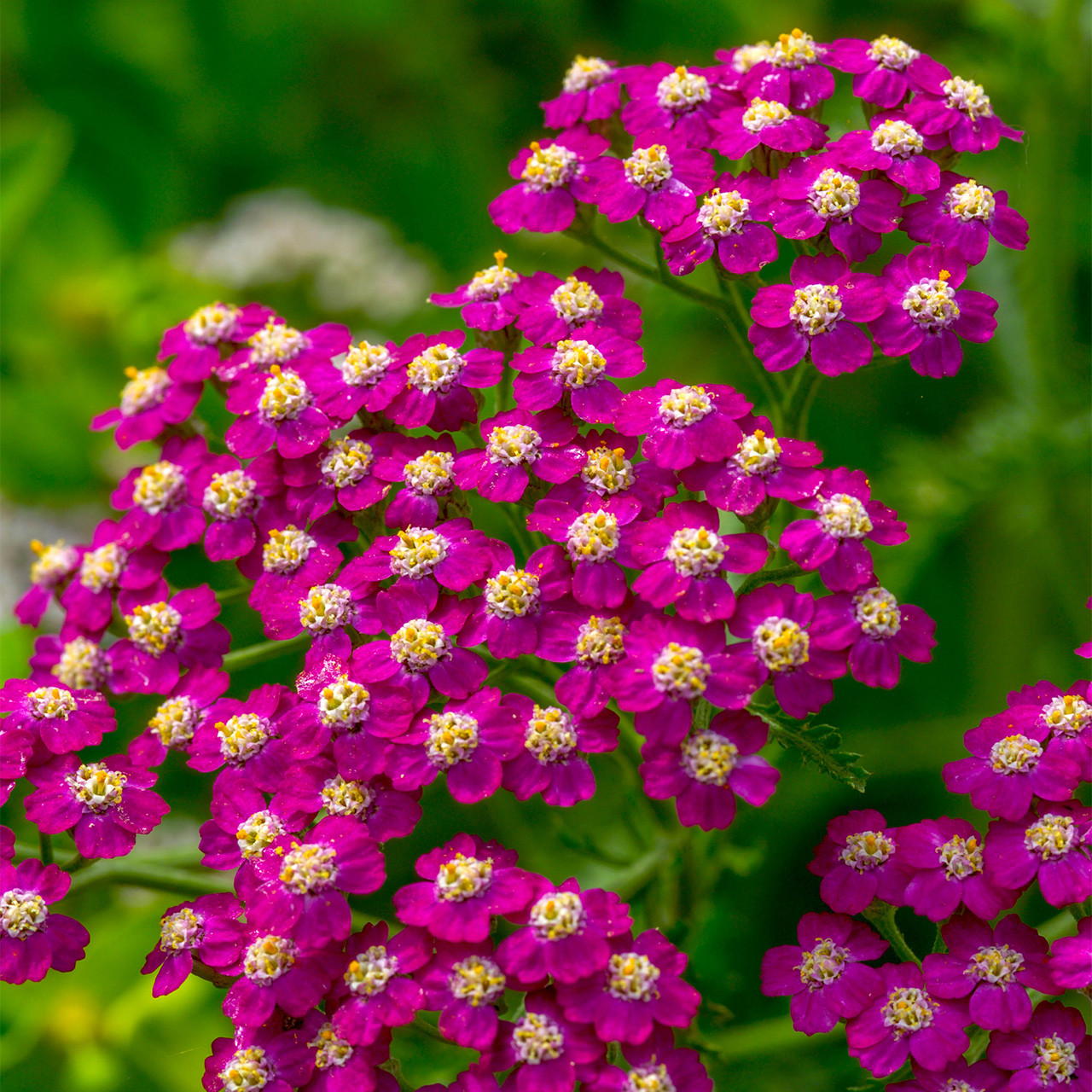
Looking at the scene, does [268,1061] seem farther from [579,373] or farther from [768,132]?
[768,132]

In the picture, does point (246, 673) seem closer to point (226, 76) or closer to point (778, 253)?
point (778, 253)

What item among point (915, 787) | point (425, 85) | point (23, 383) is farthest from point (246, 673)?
point (425, 85)

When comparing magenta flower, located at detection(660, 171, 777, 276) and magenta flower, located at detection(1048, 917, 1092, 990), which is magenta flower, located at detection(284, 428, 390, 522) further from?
magenta flower, located at detection(1048, 917, 1092, 990)

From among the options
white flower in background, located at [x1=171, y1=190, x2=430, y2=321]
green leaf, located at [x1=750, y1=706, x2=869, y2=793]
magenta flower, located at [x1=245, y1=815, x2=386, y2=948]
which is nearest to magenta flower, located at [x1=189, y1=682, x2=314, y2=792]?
magenta flower, located at [x1=245, y1=815, x2=386, y2=948]

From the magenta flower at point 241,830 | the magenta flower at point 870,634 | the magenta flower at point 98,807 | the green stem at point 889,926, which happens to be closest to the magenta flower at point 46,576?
the magenta flower at point 98,807

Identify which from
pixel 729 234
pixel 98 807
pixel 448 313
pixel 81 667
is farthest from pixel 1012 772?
pixel 448 313
